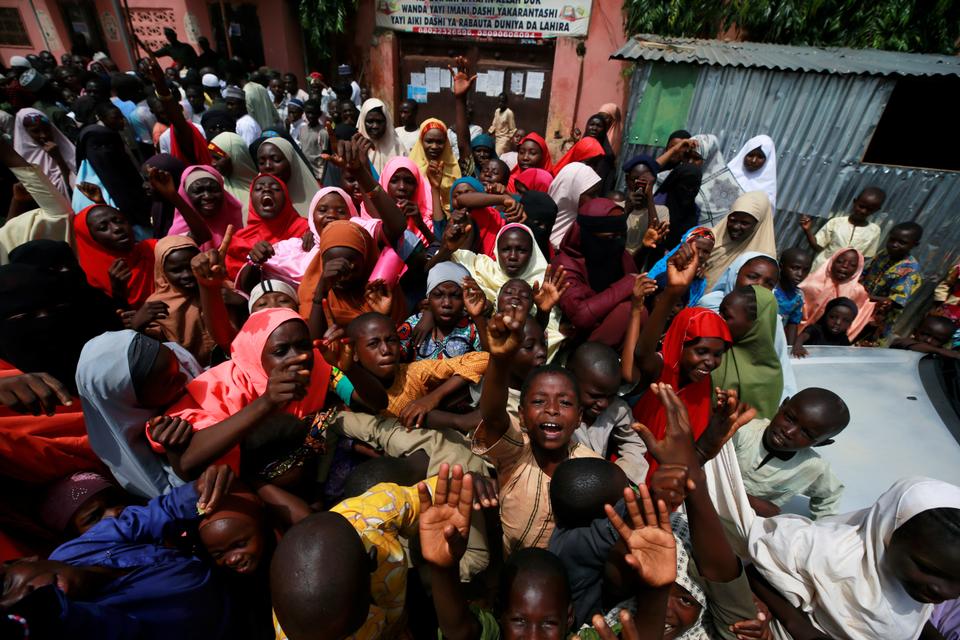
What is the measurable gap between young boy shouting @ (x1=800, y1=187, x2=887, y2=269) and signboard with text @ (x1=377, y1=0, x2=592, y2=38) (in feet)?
21.4

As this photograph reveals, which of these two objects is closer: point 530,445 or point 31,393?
point 31,393

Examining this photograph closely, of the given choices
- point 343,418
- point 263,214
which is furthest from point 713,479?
point 263,214

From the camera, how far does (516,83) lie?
1031 centimetres

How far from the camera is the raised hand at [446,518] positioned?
4.67 feet

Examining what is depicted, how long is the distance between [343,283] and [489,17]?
30.8 feet

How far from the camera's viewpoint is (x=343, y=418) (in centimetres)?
261

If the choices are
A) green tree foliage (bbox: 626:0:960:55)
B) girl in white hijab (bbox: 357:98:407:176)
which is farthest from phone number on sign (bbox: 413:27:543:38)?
girl in white hijab (bbox: 357:98:407:176)

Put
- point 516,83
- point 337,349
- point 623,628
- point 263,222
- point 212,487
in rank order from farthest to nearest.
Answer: point 516,83
point 263,222
point 337,349
point 212,487
point 623,628

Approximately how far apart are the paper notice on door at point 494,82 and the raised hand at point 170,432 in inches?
421

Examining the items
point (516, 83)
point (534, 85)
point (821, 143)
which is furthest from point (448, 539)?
point (516, 83)

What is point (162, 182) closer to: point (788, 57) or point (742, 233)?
point (742, 233)

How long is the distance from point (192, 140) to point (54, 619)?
479 cm

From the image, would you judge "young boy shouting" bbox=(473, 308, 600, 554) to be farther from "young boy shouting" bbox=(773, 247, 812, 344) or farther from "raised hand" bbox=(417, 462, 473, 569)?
"young boy shouting" bbox=(773, 247, 812, 344)

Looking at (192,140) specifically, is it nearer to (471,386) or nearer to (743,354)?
(471,386)
